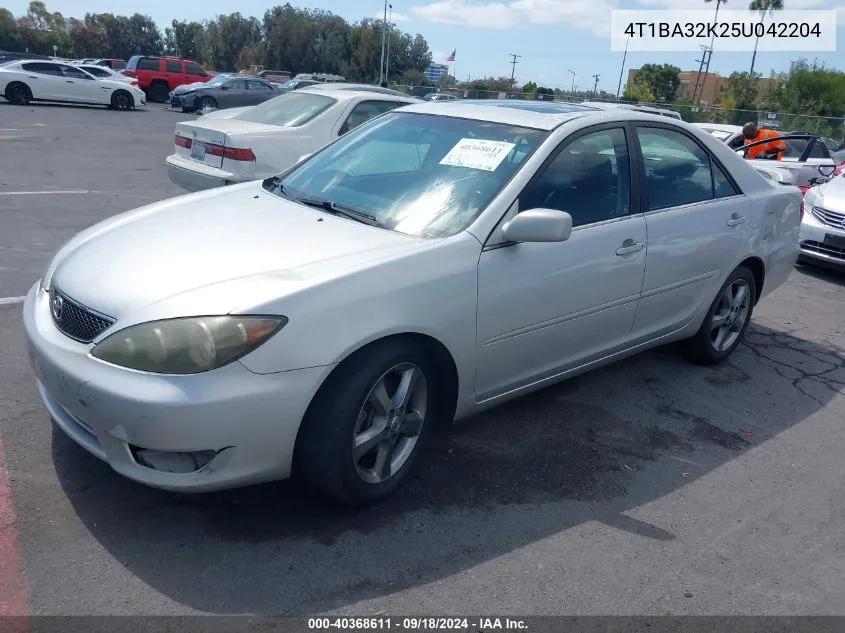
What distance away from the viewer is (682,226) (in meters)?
4.32

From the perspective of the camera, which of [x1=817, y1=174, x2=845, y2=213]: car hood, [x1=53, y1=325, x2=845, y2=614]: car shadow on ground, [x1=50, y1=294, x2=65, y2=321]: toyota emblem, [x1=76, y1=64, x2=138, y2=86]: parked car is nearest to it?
[x1=53, y1=325, x2=845, y2=614]: car shadow on ground

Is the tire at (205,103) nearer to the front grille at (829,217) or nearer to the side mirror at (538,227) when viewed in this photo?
the front grille at (829,217)

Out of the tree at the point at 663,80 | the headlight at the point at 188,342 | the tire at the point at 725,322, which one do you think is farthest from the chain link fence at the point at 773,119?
the tree at the point at 663,80

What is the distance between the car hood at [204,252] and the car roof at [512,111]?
1.08 meters

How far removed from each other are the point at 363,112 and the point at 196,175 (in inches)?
82.3

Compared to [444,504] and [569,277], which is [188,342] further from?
[569,277]

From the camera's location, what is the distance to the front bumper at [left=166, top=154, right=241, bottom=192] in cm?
719

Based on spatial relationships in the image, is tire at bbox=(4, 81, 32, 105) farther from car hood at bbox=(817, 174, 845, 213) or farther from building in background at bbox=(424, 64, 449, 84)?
building in background at bbox=(424, 64, 449, 84)

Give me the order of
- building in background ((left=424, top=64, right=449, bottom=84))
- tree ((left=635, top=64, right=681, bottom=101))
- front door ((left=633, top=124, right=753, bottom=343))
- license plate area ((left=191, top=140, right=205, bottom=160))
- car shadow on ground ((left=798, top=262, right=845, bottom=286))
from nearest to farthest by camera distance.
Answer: front door ((left=633, top=124, right=753, bottom=343)) < license plate area ((left=191, top=140, right=205, bottom=160)) < car shadow on ground ((left=798, top=262, right=845, bottom=286)) < building in background ((left=424, top=64, right=449, bottom=84)) < tree ((left=635, top=64, right=681, bottom=101))

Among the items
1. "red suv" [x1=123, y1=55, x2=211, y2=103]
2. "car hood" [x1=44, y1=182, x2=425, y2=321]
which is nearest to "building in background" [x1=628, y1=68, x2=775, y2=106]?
"red suv" [x1=123, y1=55, x2=211, y2=103]

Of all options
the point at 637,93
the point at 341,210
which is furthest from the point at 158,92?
the point at 637,93

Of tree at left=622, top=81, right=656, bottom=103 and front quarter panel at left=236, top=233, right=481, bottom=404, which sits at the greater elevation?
tree at left=622, top=81, right=656, bottom=103

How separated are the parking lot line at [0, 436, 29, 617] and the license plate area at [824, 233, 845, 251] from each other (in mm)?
8131

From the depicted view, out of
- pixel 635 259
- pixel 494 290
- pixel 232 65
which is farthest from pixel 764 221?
pixel 232 65
